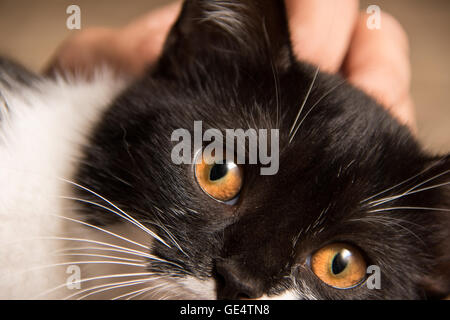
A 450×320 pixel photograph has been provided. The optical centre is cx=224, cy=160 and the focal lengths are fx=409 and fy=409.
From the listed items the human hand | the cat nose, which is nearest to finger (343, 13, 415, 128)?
the human hand

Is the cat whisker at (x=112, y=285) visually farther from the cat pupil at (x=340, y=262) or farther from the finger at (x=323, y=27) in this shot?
the finger at (x=323, y=27)

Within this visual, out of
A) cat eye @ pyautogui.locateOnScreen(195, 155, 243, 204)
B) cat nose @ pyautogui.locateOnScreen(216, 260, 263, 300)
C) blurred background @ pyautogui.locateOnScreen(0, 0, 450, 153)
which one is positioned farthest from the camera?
blurred background @ pyautogui.locateOnScreen(0, 0, 450, 153)

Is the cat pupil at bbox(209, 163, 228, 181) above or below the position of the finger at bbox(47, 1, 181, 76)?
below

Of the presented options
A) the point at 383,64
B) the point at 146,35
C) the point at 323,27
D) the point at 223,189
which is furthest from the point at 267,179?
the point at 146,35

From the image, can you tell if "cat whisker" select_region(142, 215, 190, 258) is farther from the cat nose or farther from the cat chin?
the cat chin

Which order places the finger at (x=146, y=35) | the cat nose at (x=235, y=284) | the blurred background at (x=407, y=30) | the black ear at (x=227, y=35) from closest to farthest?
the cat nose at (x=235, y=284) → the black ear at (x=227, y=35) → the blurred background at (x=407, y=30) → the finger at (x=146, y=35)

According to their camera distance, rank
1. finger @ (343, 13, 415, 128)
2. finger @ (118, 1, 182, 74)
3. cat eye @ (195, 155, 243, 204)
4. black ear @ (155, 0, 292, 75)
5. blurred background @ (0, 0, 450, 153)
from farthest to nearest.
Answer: finger @ (118, 1, 182, 74) → finger @ (343, 13, 415, 128) → blurred background @ (0, 0, 450, 153) → black ear @ (155, 0, 292, 75) → cat eye @ (195, 155, 243, 204)

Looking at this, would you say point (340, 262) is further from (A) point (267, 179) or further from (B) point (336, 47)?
(B) point (336, 47)

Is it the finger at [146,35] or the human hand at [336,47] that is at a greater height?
the finger at [146,35]

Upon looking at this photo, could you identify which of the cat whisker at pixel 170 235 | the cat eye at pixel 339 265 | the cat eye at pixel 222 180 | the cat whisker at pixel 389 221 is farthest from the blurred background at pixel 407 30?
the cat whisker at pixel 170 235
